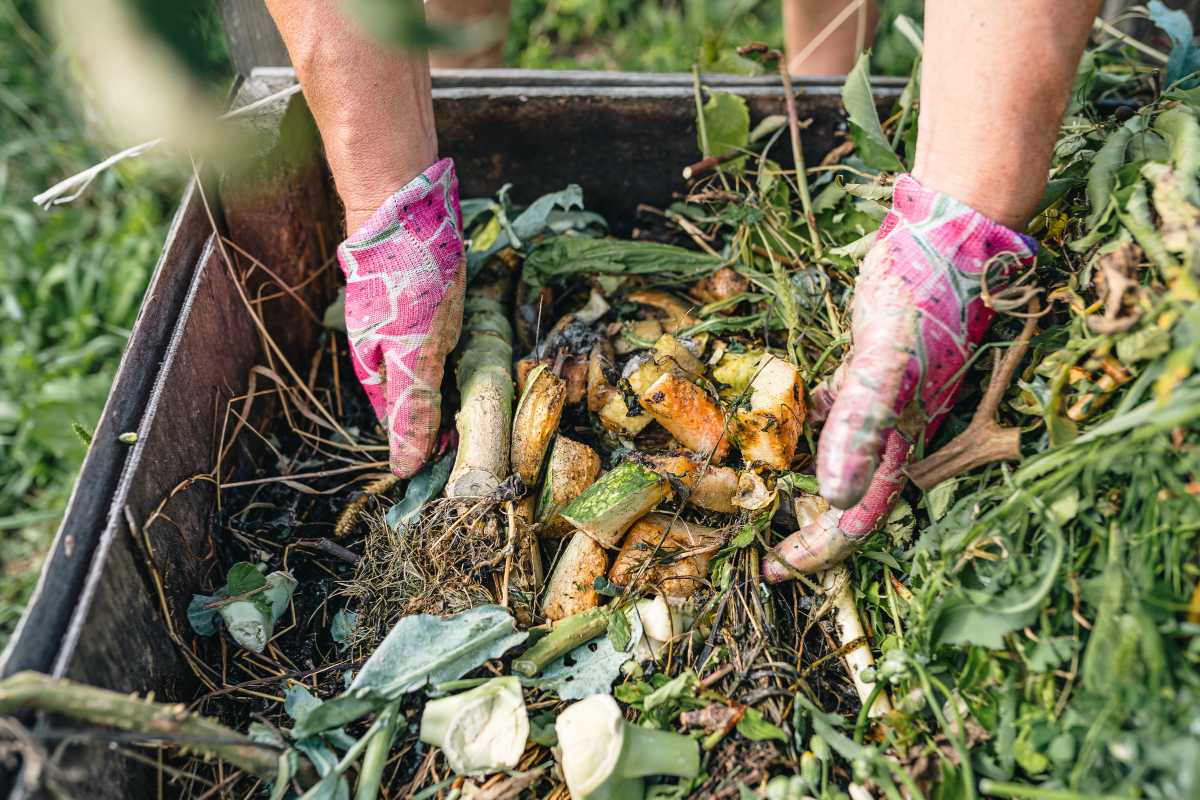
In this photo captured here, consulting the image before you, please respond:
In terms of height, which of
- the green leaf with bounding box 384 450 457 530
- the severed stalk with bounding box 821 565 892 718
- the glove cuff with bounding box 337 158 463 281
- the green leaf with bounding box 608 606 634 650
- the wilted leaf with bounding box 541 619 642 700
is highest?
the glove cuff with bounding box 337 158 463 281

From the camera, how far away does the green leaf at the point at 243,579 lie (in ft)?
3.99

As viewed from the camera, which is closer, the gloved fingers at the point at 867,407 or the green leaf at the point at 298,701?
the gloved fingers at the point at 867,407

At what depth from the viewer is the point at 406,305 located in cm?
127

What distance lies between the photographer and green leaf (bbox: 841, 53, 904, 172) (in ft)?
4.73

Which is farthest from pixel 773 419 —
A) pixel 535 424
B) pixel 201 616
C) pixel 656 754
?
pixel 201 616

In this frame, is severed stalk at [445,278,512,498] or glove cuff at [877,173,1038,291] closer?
glove cuff at [877,173,1038,291]

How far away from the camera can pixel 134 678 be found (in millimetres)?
1049

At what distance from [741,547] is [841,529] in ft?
0.46

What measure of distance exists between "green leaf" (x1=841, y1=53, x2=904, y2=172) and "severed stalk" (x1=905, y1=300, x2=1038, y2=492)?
446 mm

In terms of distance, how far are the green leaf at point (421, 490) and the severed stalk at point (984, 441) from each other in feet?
2.23

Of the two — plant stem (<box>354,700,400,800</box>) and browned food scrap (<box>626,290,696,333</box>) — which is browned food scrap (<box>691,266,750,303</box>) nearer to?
browned food scrap (<box>626,290,696,333</box>)

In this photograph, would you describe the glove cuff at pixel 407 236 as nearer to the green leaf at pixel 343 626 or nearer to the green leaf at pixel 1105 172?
the green leaf at pixel 343 626

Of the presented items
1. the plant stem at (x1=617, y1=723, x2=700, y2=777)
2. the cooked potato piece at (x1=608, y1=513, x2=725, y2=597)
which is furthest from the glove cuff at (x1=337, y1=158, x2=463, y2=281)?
the plant stem at (x1=617, y1=723, x2=700, y2=777)

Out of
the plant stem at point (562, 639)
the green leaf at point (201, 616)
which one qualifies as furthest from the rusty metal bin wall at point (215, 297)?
the plant stem at point (562, 639)
